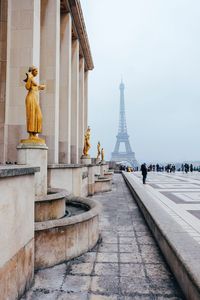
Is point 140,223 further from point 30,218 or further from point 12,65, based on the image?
point 12,65

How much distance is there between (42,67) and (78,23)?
336 inches

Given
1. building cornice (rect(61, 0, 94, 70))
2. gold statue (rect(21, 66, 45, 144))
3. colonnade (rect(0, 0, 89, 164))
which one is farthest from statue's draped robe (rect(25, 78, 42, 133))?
building cornice (rect(61, 0, 94, 70))

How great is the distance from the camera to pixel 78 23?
65.6 ft

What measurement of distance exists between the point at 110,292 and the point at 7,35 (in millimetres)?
10808

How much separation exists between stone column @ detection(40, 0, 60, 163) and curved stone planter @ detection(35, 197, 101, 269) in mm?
7795

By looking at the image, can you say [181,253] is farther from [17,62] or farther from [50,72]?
[50,72]

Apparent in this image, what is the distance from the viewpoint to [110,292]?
399cm

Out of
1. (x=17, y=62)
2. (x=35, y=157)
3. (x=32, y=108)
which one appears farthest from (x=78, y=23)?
(x=35, y=157)

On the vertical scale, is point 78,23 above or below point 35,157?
above

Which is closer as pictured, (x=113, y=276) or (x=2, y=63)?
(x=113, y=276)

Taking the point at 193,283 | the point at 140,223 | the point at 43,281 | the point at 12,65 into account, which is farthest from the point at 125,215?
the point at 12,65

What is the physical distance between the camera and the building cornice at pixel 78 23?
17169 millimetres

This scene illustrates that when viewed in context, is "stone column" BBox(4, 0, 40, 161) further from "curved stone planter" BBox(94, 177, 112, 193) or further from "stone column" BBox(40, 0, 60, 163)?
"curved stone planter" BBox(94, 177, 112, 193)

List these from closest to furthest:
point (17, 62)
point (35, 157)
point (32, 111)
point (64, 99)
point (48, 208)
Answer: point (48, 208) → point (35, 157) → point (32, 111) → point (17, 62) → point (64, 99)
